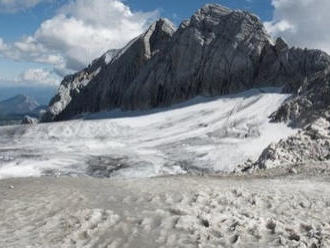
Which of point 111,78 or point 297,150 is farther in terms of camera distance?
point 111,78

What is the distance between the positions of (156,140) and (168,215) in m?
57.1

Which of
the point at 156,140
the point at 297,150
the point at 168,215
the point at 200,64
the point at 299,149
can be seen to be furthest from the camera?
the point at 200,64

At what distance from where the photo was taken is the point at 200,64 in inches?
4099

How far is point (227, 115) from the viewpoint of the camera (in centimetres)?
8250

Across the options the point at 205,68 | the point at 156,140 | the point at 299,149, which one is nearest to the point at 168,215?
the point at 299,149

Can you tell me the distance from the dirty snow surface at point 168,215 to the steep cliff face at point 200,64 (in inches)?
2515

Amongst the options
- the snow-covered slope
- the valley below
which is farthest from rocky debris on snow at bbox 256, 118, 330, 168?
the snow-covered slope

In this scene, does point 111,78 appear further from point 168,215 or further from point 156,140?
point 168,215

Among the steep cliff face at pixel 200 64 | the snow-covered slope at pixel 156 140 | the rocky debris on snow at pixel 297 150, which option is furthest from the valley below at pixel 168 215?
the steep cliff face at pixel 200 64

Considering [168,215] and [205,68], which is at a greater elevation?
[205,68]

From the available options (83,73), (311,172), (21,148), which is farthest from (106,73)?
(311,172)

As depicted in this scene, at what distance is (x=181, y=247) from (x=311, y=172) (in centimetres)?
1374

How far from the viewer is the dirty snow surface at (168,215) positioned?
14844 mm

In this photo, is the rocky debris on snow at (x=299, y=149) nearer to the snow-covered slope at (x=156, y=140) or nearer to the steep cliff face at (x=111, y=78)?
the snow-covered slope at (x=156, y=140)
